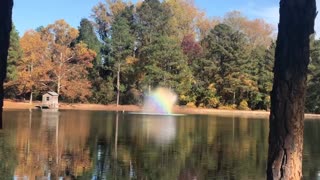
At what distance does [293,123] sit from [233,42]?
59.7 m

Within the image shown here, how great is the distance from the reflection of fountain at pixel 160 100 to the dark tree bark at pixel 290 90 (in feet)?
195

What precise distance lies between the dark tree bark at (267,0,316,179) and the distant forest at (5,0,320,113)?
189ft

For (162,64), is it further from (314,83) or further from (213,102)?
(314,83)

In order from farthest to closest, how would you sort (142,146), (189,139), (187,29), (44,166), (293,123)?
1. (187,29)
2. (189,139)
3. (142,146)
4. (44,166)
5. (293,123)

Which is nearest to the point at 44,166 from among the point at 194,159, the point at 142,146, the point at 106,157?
the point at 106,157

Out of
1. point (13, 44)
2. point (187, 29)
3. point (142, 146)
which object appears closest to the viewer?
point (142, 146)

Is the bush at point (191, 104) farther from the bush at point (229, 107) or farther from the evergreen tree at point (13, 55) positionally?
the evergreen tree at point (13, 55)

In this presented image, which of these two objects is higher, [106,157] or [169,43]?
[169,43]

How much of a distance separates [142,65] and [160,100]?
5.59 metres

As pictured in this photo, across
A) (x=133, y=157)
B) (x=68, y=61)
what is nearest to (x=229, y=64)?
(x=68, y=61)

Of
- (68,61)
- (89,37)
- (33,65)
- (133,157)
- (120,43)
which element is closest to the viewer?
(133,157)

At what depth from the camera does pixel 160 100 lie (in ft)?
214

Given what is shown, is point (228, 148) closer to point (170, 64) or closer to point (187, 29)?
point (170, 64)

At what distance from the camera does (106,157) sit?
51.3 ft
